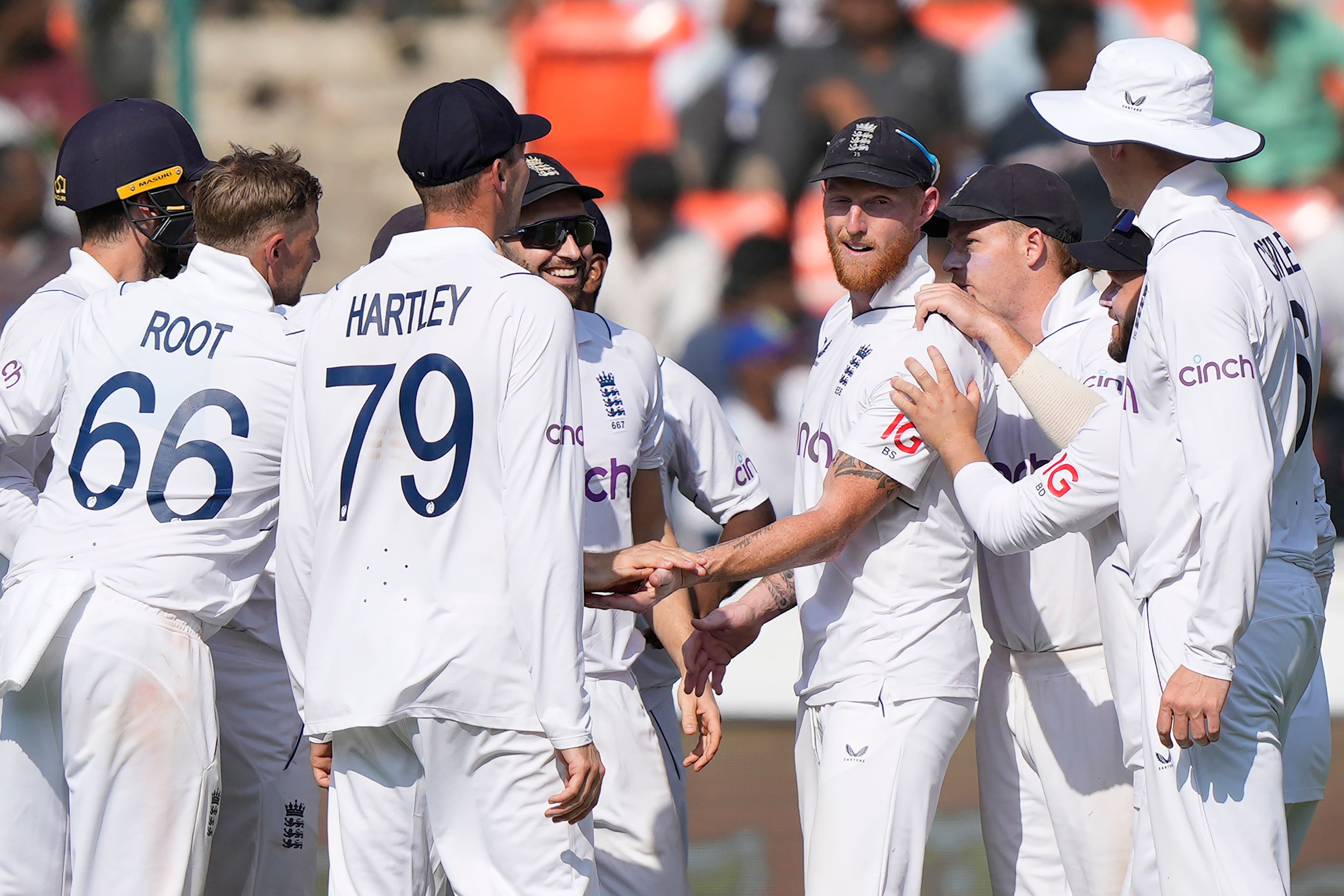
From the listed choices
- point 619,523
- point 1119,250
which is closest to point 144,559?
point 619,523

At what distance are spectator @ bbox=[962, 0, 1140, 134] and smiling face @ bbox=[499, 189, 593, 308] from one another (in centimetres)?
635

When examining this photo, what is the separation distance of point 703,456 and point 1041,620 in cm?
117

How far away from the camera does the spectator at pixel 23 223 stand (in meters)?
10.6

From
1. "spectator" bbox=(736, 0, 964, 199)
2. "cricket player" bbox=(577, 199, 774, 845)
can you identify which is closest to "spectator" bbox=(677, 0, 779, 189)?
→ "spectator" bbox=(736, 0, 964, 199)

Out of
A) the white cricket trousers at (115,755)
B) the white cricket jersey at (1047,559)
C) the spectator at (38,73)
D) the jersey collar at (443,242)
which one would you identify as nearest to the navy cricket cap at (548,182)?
the jersey collar at (443,242)

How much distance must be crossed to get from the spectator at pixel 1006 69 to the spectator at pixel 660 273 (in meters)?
2.08

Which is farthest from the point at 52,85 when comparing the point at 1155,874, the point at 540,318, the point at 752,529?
the point at 1155,874

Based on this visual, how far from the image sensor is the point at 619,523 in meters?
4.21

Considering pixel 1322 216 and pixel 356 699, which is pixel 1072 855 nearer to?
pixel 356 699

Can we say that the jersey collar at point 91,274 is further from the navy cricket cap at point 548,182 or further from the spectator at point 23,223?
the spectator at point 23,223

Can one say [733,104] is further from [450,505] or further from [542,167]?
[450,505]

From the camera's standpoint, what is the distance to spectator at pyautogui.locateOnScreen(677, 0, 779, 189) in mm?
10430

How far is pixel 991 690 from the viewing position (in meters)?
4.20

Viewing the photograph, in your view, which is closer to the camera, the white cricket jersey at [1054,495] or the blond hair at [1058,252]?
the white cricket jersey at [1054,495]
